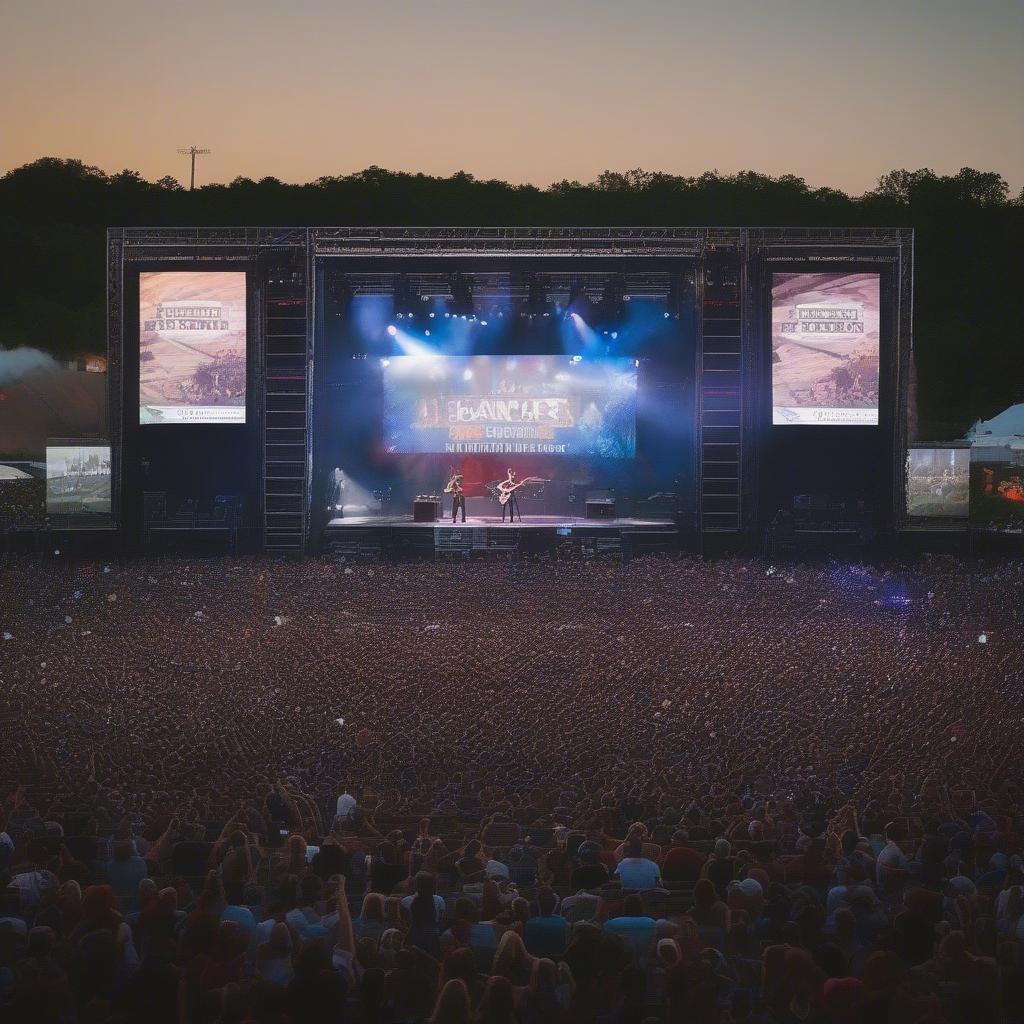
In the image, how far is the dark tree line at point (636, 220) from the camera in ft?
151

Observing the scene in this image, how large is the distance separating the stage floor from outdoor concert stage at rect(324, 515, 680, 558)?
2 centimetres

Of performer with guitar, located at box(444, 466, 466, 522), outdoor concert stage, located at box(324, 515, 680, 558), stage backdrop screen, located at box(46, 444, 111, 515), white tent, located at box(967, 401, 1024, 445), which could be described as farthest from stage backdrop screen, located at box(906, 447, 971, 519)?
stage backdrop screen, located at box(46, 444, 111, 515)

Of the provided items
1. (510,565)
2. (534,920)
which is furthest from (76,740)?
(510,565)

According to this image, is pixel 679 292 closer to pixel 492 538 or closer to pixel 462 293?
pixel 462 293

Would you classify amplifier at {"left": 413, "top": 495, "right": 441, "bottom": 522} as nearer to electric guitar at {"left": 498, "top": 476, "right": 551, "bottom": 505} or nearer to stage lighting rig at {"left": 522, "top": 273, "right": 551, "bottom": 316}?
electric guitar at {"left": 498, "top": 476, "right": 551, "bottom": 505}

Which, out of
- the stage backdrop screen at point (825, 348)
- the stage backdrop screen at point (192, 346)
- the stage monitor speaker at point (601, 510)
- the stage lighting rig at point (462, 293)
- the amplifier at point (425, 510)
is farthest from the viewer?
the stage monitor speaker at point (601, 510)

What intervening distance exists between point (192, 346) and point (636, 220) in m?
25.0

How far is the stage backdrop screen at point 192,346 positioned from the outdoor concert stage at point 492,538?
350cm

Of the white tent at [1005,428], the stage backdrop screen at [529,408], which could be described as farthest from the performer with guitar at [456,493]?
the white tent at [1005,428]

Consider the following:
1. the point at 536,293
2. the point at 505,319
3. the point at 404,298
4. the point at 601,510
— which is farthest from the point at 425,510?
the point at 536,293

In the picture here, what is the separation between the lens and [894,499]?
25.3 metres

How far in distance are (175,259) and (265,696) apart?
15866 millimetres

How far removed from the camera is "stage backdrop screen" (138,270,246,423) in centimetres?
2517

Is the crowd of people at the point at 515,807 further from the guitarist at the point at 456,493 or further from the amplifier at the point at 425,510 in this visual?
the amplifier at the point at 425,510
